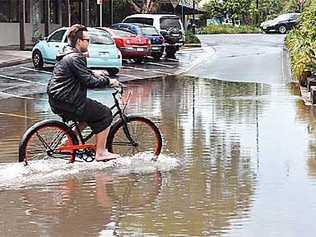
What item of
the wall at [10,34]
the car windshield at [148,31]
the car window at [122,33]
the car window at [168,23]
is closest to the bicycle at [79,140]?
the car window at [122,33]

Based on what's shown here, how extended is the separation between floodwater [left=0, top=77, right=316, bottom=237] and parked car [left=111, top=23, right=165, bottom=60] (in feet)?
59.7

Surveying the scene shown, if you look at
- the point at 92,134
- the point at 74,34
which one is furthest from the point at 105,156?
the point at 74,34

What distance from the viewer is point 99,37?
26.5 metres

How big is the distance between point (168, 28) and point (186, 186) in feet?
93.9

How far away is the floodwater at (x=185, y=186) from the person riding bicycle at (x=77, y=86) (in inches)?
21.9

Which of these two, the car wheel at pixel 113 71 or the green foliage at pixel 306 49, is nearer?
the green foliage at pixel 306 49

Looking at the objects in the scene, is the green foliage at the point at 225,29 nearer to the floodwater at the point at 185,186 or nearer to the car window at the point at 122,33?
the car window at the point at 122,33

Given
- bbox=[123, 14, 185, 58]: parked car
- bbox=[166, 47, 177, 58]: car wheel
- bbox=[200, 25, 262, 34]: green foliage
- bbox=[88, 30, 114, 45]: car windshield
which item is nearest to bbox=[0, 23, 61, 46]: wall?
bbox=[123, 14, 185, 58]: parked car

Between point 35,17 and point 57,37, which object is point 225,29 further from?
point 57,37

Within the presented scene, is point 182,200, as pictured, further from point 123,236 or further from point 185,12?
point 185,12

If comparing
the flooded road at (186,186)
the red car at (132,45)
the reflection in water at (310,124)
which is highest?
the red car at (132,45)

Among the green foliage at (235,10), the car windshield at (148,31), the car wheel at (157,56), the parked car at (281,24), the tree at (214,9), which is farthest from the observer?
the tree at (214,9)

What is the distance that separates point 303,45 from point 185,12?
36007 mm

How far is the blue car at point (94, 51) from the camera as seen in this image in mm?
25609
